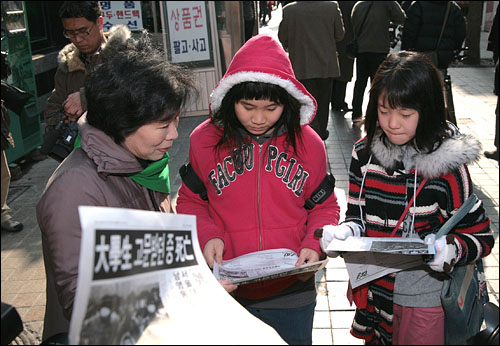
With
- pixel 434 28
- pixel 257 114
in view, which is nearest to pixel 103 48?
pixel 257 114

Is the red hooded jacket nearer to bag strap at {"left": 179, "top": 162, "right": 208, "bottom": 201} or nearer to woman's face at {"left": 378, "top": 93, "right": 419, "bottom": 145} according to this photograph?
bag strap at {"left": 179, "top": 162, "right": 208, "bottom": 201}

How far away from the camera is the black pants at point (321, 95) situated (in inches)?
248

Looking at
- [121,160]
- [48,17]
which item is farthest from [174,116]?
[48,17]

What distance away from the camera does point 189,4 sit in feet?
23.3

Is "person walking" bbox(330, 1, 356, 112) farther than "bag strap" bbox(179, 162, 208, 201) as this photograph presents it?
Yes

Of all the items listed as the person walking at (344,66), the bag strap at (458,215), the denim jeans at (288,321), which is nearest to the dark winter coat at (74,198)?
the denim jeans at (288,321)

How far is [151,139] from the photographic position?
154 centimetres

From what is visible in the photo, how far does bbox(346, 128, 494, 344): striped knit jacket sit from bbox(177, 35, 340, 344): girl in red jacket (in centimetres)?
14

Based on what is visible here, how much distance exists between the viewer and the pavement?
2.10m

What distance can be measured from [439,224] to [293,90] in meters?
0.73

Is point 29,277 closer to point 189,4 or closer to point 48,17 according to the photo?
point 189,4

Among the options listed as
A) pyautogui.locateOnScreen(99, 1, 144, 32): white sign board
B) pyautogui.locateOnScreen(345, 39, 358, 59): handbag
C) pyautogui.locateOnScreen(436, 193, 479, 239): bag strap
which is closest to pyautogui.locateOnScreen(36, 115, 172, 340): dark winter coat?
pyautogui.locateOnScreen(436, 193, 479, 239): bag strap

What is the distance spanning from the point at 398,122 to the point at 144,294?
1139mm

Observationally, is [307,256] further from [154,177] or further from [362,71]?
[362,71]
